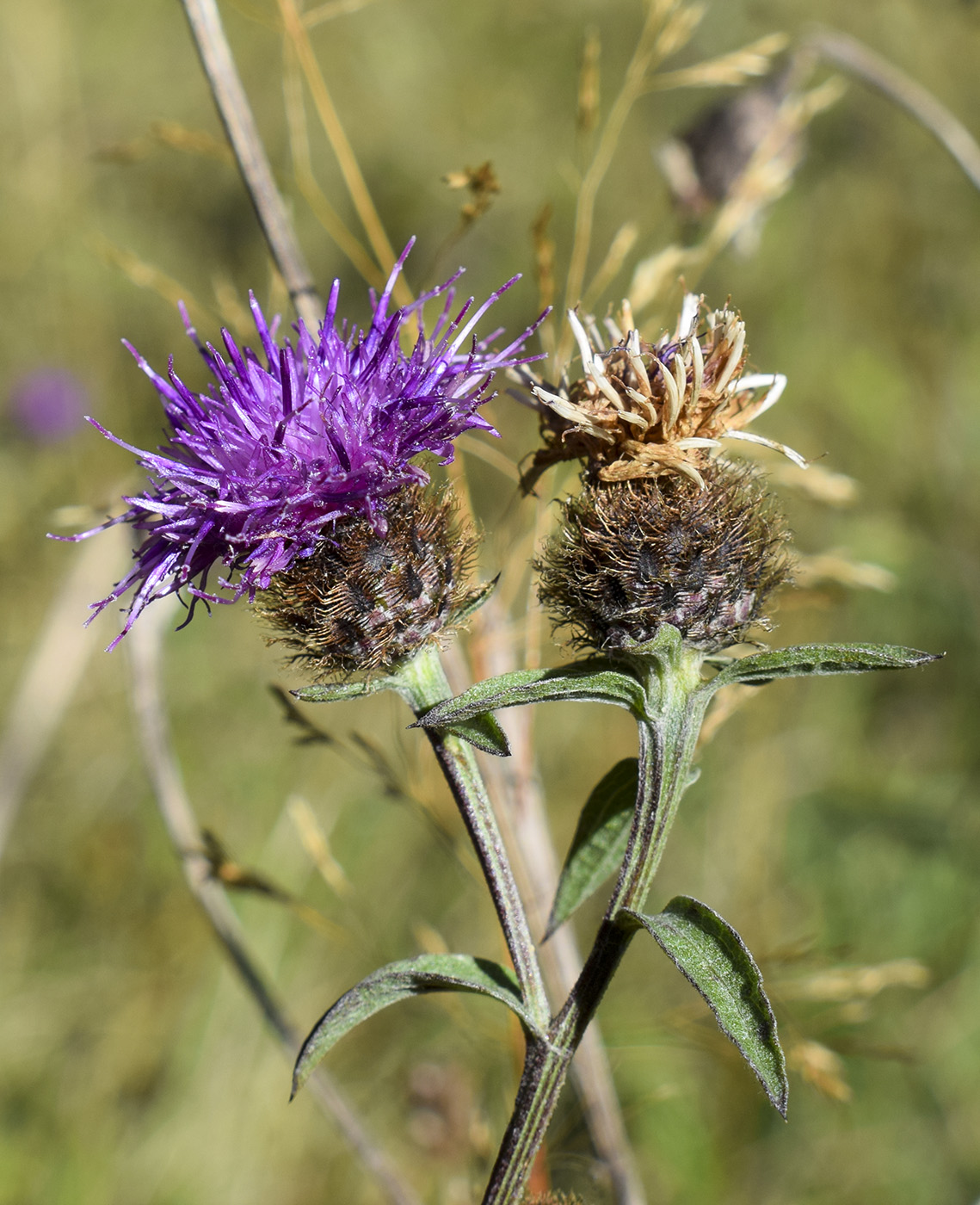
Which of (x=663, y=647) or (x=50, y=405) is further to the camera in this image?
(x=50, y=405)

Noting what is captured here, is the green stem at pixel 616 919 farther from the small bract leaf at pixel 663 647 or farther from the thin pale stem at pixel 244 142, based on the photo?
the thin pale stem at pixel 244 142

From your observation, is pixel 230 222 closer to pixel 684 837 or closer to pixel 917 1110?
pixel 684 837

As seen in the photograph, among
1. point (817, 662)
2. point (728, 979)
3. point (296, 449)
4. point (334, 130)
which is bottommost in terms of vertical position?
point (728, 979)

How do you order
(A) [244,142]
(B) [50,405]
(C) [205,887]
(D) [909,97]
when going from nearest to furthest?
(A) [244,142] < (C) [205,887] < (D) [909,97] < (B) [50,405]

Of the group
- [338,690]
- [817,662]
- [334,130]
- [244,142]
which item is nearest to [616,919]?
[817,662]

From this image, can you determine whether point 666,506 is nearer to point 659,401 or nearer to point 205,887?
point 659,401

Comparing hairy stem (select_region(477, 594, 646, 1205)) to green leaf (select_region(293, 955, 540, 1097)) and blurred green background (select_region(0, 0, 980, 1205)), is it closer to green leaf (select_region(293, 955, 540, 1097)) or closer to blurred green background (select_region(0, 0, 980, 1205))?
blurred green background (select_region(0, 0, 980, 1205))

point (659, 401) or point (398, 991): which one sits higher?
point (659, 401)

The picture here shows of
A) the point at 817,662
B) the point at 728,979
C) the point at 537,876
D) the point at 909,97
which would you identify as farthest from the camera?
the point at 909,97
